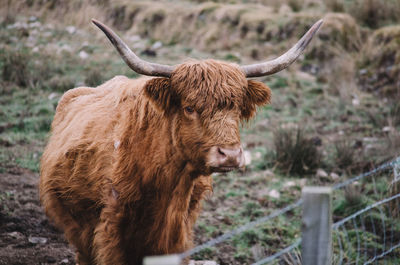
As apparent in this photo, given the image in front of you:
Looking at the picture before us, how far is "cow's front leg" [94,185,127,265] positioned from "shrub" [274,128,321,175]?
3490 mm

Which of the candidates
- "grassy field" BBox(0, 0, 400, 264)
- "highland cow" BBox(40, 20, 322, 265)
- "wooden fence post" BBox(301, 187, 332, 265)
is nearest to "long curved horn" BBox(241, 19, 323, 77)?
"highland cow" BBox(40, 20, 322, 265)

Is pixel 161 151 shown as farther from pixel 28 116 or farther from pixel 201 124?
pixel 28 116

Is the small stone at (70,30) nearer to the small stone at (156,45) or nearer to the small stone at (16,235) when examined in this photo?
the small stone at (156,45)

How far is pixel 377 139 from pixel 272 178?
2.17 m

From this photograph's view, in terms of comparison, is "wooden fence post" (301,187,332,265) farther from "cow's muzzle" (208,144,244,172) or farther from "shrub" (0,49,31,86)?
"shrub" (0,49,31,86)

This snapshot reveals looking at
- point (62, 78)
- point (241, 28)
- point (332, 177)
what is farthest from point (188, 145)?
point (241, 28)

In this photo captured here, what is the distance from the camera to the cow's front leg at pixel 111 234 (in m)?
2.92

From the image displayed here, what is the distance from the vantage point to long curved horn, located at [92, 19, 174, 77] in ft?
8.46

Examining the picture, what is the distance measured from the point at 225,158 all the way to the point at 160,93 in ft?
2.16

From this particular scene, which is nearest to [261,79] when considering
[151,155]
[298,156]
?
[298,156]

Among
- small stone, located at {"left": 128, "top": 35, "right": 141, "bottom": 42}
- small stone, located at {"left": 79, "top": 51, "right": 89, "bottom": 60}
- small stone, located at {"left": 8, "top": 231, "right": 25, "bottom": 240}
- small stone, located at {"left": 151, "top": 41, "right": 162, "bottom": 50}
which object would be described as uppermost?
small stone, located at {"left": 128, "top": 35, "right": 141, "bottom": 42}

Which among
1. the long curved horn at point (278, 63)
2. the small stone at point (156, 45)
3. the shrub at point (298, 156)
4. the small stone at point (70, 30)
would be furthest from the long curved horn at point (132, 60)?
the small stone at point (70, 30)

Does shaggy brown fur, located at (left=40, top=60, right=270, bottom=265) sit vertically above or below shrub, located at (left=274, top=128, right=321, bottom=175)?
above

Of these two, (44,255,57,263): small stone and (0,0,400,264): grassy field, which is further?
(0,0,400,264): grassy field
